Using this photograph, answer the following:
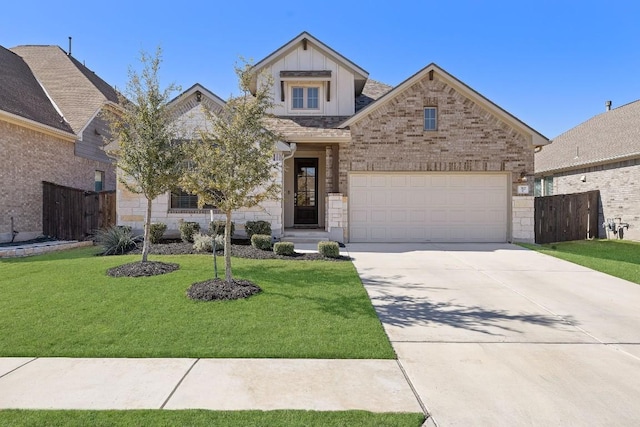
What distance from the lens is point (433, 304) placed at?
6270 mm

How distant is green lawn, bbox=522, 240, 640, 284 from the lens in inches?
351

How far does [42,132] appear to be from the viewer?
14.3 m

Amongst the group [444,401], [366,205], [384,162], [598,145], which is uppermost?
[598,145]

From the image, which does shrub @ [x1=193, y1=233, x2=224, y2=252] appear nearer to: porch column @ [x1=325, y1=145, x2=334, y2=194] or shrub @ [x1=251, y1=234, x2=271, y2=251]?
shrub @ [x1=251, y1=234, x2=271, y2=251]

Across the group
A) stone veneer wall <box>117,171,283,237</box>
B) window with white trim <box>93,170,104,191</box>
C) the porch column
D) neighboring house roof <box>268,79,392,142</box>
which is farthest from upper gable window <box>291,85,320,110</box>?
window with white trim <box>93,170,104,191</box>

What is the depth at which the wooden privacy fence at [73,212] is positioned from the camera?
13.8 m

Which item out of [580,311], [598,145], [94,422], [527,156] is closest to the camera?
[94,422]

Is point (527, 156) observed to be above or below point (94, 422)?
above

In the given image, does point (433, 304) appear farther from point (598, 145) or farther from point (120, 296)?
point (598, 145)

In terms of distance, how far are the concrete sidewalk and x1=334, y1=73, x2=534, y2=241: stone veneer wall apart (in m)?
9.83

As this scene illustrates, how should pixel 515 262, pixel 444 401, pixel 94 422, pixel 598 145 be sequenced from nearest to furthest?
pixel 94 422 → pixel 444 401 → pixel 515 262 → pixel 598 145

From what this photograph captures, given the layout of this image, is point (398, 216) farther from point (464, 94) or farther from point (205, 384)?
point (205, 384)

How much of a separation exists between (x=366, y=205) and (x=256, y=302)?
25.7 feet

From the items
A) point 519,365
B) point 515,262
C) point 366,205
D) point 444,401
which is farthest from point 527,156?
point 444,401
